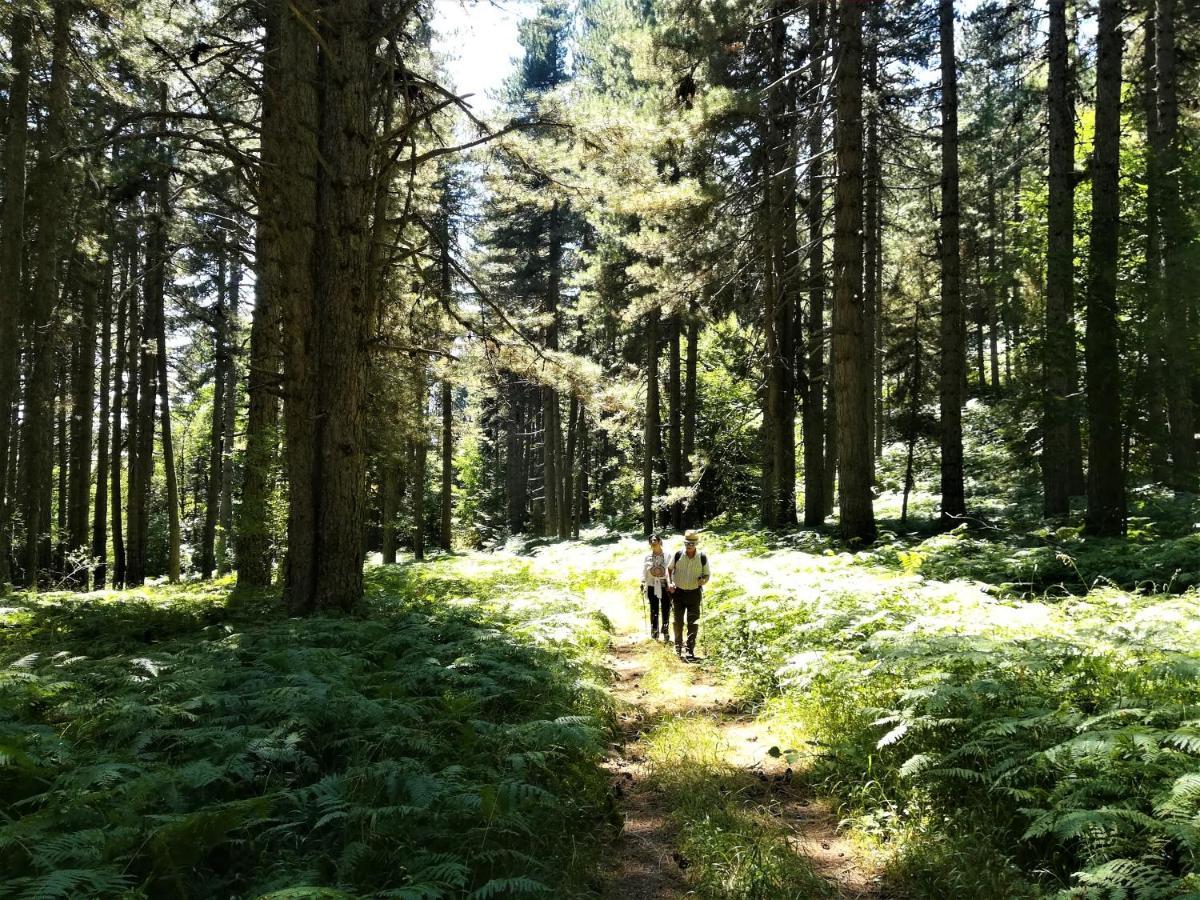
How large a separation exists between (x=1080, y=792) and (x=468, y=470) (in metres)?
50.0

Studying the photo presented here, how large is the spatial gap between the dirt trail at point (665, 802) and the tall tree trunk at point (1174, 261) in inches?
432

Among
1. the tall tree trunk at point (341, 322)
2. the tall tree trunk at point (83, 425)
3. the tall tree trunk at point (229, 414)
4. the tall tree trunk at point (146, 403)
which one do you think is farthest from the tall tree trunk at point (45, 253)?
the tall tree trunk at point (341, 322)

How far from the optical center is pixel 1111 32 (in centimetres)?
1127

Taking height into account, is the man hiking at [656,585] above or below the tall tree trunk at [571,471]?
below

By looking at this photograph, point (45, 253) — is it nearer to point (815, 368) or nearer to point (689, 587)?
point (689, 587)

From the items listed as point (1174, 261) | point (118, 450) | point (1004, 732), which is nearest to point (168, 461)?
point (118, 450)

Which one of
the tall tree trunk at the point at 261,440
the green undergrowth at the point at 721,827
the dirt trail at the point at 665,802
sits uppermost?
the tall tree trunk at the point at 261,440

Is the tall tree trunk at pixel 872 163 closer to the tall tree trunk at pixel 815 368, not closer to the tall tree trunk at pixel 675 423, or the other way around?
the tall tree trunk at pixel 815 368

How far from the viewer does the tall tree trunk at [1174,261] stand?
495 inches

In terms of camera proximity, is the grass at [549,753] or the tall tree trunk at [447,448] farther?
the tall tree trunk at [447,448]

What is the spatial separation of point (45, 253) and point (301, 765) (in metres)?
13.3

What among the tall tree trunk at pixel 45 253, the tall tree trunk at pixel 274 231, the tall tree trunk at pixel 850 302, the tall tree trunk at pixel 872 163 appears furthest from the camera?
the tall tree trunk at pixel 872 163

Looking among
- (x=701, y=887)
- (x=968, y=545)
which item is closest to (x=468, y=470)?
(x=968, y=545)

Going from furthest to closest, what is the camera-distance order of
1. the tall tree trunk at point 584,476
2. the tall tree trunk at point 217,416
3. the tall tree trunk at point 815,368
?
the tall tree trunk at point 584,476
the tall tree trunk at point 217,416
the tall tree trunk at point 815,368
